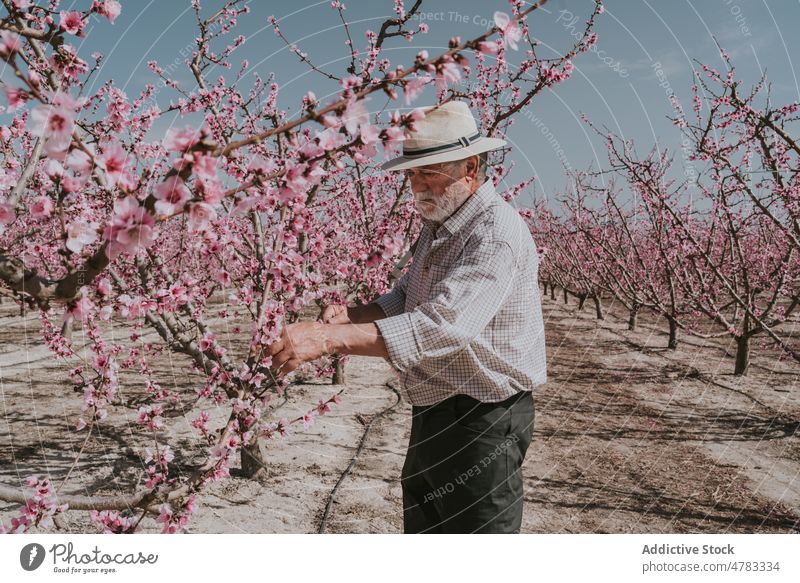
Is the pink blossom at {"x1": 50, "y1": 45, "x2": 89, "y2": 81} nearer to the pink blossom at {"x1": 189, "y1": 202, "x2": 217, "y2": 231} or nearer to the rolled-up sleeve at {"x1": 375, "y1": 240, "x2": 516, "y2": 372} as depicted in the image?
the pink blossom at {"x1": 189, "y1": 202, "x2": 217, "y2": 231}

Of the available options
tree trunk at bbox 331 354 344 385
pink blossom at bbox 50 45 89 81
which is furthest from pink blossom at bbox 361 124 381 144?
tree trunk at bbox 331 354 344 385

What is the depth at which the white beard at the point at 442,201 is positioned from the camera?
2.29m

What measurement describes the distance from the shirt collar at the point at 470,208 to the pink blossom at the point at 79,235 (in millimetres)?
1402

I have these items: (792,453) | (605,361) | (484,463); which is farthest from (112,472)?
(605,361)

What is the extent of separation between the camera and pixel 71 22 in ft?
6.06

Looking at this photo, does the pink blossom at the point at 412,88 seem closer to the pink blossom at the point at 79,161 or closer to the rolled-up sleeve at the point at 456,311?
the rolled-up sleeve at the point at 456,311

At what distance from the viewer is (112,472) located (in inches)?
197

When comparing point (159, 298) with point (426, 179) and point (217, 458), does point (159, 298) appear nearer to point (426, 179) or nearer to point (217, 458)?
point (217, 458)

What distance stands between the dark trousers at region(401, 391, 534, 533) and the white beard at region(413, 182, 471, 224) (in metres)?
0.80

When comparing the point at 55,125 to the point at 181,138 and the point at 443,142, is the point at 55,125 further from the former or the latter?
the point at 443,142

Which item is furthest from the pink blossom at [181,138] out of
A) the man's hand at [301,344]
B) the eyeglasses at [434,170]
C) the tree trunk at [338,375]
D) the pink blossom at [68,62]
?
the tree trunk at [338,375]

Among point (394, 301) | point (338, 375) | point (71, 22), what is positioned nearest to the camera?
point (71, 22)

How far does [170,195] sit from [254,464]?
14.0 feet

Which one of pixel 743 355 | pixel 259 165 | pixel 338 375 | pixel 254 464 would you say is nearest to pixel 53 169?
pixel 259 165
